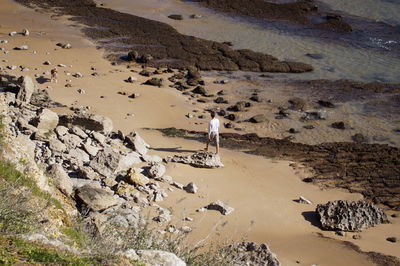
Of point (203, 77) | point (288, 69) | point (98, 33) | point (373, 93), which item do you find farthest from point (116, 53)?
point (373, 93)

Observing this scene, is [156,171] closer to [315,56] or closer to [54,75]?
[54,75]

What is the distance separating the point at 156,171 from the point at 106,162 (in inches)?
57.7

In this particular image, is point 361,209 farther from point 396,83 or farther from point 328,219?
point 396,83

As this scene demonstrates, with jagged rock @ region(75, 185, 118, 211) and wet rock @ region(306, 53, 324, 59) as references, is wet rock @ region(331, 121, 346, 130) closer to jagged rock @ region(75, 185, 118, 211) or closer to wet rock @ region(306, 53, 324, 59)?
wet rock @ region(306, 53, 324, 59)

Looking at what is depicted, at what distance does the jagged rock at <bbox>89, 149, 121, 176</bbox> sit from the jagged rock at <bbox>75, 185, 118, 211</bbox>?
159 cm

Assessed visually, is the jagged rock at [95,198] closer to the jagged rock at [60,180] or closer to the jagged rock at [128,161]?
the jagged rock at [60,180]

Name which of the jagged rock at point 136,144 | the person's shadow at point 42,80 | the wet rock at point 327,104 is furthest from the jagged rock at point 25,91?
the wet rock at point 327,104

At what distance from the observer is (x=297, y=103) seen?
22.7 metres

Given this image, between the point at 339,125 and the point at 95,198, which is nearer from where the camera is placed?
the point at 95,198

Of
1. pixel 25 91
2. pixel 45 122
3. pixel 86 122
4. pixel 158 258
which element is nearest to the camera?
pixel 158 258

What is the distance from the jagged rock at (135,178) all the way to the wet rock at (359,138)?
9.74m

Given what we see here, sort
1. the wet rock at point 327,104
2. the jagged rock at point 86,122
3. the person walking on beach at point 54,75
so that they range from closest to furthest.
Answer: the jagged rock at point 86,122, the person walking on beach at point 54,75, the wet rock at point 327,104

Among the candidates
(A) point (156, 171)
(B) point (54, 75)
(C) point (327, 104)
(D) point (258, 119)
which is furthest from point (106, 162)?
(C) point (327, 104)

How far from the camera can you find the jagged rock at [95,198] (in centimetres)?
1197
